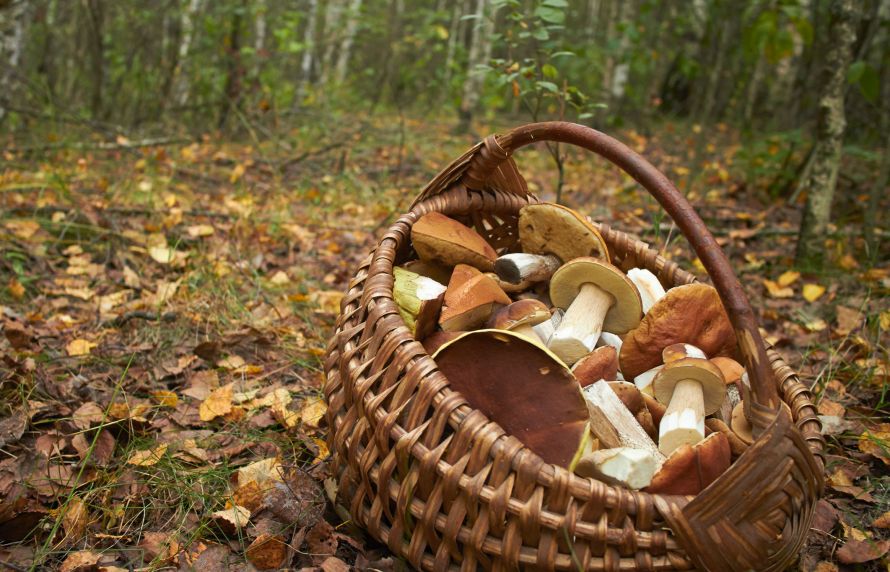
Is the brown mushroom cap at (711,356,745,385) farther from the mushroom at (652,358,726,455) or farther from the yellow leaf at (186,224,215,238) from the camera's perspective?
the yellow leaf at (186,224,215,238)

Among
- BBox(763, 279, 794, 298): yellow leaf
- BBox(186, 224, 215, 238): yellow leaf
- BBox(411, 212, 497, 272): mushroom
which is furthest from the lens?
BBox(186, 224, 215, 238): yellow leaf

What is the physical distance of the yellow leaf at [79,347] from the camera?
2098mm

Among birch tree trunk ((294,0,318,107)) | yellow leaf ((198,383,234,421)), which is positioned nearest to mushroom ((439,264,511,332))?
yellow leaf ((198,383,234,421))

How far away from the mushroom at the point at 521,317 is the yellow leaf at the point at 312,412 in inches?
24.1

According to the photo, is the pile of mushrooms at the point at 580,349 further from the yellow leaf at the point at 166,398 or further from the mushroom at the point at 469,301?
the yellow leaf at the point at 166,398

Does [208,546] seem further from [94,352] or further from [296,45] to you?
[296,45]

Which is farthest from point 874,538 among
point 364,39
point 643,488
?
point 364,39

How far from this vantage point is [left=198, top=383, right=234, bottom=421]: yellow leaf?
1874 millimetres

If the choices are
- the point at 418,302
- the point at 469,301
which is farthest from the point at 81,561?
the point at 469,301

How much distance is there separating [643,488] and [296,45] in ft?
20.8

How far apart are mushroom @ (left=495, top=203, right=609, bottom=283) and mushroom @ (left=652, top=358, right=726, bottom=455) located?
0.44 m

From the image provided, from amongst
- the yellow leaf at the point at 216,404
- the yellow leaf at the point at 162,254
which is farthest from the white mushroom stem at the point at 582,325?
the yellow leaf at the point at 162,254

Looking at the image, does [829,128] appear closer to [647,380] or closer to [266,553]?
[647,380]

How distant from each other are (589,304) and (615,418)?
1.38ft
